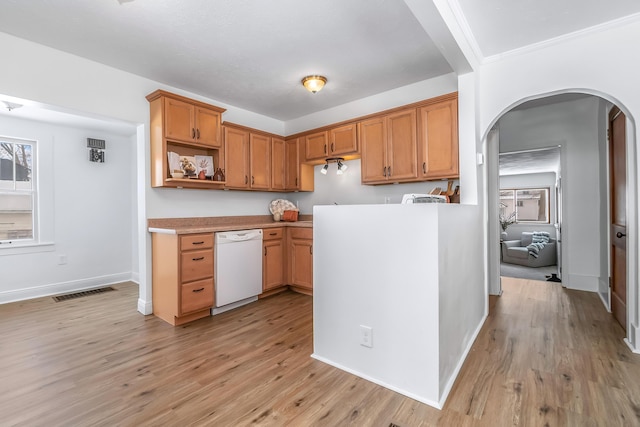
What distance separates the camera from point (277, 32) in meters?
2.46

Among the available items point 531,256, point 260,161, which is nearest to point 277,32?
point 260,161

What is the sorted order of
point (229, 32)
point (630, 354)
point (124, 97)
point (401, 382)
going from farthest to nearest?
point (124, 97)
point (229, 32)
point (630, 354)
point (401, 382)

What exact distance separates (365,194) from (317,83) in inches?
61.8

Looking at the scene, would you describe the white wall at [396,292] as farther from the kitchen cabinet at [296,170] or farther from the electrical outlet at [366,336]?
the kitchen cabinet at [296,170]

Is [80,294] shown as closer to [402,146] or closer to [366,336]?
[366,336]

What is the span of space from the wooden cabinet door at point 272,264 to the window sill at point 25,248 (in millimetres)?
2972

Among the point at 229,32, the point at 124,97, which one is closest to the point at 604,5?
the point at 229,32

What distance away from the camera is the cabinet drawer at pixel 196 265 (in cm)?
293

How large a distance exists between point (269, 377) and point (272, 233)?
6.84 ft

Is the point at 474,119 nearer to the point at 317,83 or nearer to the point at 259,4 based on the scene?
the point at 317,83

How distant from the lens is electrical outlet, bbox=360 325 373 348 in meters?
1.96

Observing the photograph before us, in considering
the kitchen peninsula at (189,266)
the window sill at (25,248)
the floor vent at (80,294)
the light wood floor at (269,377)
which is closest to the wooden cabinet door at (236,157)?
the kitchen peninsula at (189,266)

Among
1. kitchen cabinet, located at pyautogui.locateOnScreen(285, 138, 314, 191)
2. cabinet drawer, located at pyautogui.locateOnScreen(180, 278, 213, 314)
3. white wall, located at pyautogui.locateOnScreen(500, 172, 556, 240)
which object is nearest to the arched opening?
kitchen cabinet, located at pyautogui.locateOnScreen(285, 138, 314, 191)

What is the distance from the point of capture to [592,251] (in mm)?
3881
